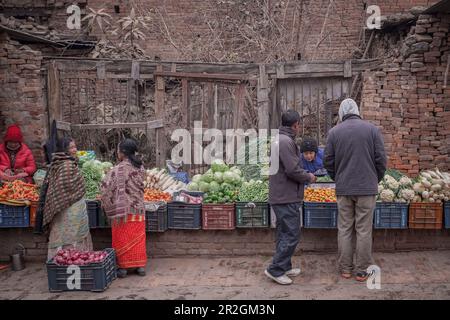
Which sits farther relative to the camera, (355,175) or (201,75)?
(201,75)

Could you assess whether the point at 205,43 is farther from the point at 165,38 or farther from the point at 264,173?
the point at 264,173

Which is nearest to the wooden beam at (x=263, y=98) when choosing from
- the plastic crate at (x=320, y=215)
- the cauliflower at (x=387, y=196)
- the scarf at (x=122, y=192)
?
the plastic crate at (x=320, y=215)

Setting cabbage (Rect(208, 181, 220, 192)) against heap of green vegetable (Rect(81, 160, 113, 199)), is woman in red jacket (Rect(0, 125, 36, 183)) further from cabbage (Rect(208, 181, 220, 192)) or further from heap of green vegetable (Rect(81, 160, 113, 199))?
cabbage (Rect(208, 181, 220, 192))

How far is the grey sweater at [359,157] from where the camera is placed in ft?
19.1

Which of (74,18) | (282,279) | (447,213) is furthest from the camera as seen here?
(74,18)

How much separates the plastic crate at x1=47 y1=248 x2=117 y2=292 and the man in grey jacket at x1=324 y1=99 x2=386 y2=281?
9.41 feet

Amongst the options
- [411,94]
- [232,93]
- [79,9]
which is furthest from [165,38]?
[411,94]

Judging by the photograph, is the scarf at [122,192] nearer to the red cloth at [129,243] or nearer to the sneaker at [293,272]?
the red cloth at [129,243]

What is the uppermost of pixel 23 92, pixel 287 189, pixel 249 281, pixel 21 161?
pixel 23 92

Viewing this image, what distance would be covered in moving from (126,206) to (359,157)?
287 centimetres

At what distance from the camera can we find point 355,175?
5.85 m

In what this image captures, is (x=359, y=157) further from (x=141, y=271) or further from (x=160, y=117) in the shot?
(x=160, y=117)

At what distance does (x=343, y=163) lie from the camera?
5941mm

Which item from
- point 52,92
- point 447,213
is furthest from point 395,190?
point 52,92
